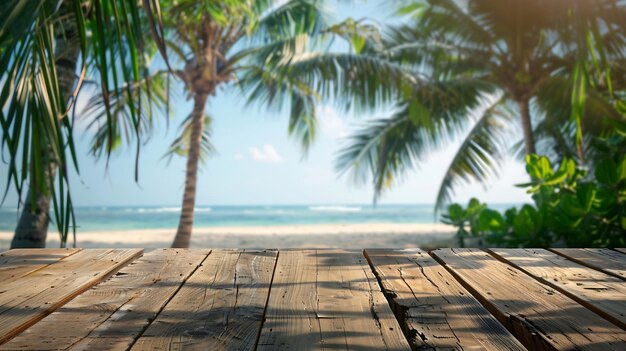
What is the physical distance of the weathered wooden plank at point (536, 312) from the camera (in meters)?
0.91

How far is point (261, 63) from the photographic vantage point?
7039mm

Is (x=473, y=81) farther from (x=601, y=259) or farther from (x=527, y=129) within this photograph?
(x=601, y=259)

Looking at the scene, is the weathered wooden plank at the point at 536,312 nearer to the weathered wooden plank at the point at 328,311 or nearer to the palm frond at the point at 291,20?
the weathered wooden plank at the point at 328,311

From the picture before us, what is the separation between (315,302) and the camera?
1153 millimetres

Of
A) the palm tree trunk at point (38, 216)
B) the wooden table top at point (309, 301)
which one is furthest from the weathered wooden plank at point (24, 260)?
the palm tree trunk at point (38, 216)

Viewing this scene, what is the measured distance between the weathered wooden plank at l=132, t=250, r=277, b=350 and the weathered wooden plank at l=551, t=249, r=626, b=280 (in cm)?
99

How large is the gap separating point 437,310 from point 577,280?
535 mm

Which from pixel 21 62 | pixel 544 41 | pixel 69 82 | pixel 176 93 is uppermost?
pixel 544 41

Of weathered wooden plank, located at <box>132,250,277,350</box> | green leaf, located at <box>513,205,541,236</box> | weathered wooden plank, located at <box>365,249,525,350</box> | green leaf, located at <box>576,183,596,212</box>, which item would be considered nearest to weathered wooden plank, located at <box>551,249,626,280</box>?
weathered wooden plank, located at <box>365,249,525,350</box>

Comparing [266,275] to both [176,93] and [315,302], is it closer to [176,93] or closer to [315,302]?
[315,302]

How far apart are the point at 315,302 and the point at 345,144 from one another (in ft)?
26.3

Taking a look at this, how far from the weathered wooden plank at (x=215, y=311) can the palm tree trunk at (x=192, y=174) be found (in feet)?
19.5

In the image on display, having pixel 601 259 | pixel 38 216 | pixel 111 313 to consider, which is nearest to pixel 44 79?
pixel 111 313

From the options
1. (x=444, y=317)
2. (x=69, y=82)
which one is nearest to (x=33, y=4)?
(x=444, y=317)
